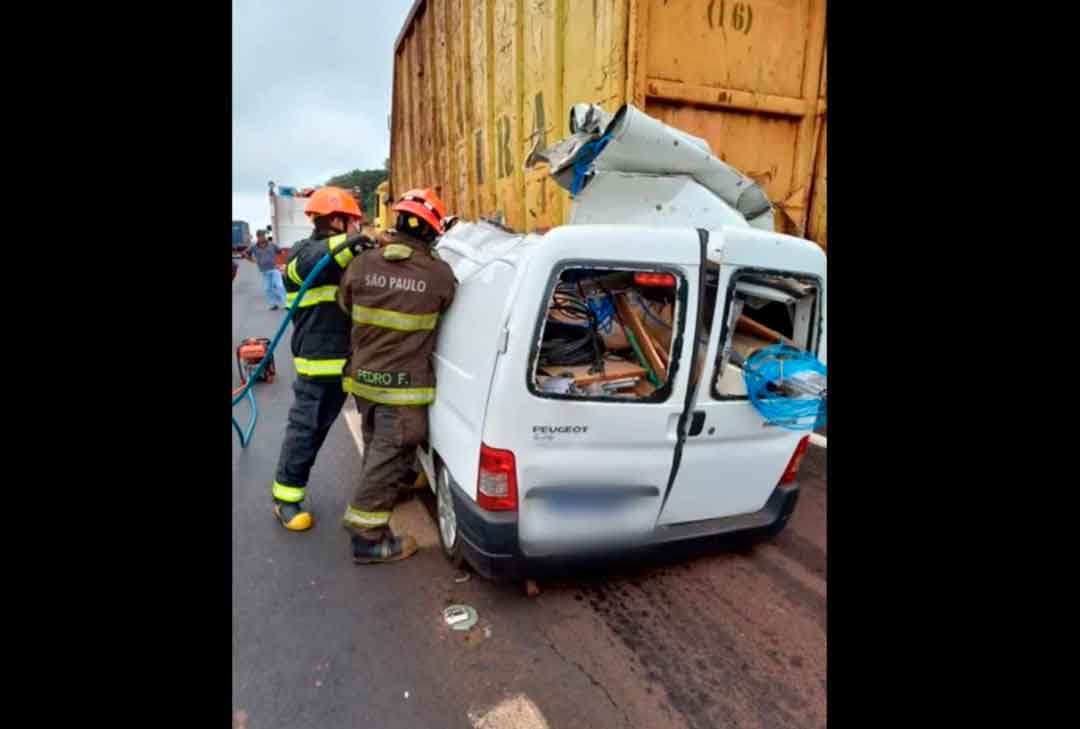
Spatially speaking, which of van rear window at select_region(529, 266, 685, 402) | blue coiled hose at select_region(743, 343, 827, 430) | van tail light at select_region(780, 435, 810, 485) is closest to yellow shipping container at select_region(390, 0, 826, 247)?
van rear window at select_region(529, 266, 685, 402)

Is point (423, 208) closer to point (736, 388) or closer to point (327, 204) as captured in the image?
point (327, 204)

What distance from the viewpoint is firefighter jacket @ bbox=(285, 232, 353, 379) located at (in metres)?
3.19

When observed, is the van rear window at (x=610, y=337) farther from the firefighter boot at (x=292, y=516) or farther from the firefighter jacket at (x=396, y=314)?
the firefighter boot at (x=292, y=516)

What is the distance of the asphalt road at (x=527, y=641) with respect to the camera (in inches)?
80.8

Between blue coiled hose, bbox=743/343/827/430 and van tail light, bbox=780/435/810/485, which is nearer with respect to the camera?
blue coiled hose, bbox=743/343/827/430

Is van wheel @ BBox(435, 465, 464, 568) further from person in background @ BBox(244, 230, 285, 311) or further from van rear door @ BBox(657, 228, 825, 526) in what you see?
person in background @ BBox(244, 230, 285, 311)

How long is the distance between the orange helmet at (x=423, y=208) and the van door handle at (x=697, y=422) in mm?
1675

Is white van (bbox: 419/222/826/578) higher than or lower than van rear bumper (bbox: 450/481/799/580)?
higher

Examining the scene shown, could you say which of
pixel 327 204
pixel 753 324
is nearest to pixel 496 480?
pixel 753 324

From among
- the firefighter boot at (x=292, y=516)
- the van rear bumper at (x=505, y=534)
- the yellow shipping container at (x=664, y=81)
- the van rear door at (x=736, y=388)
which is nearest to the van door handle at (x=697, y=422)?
the van rear door at (x=736, y=388)

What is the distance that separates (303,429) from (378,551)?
915 millimetres
